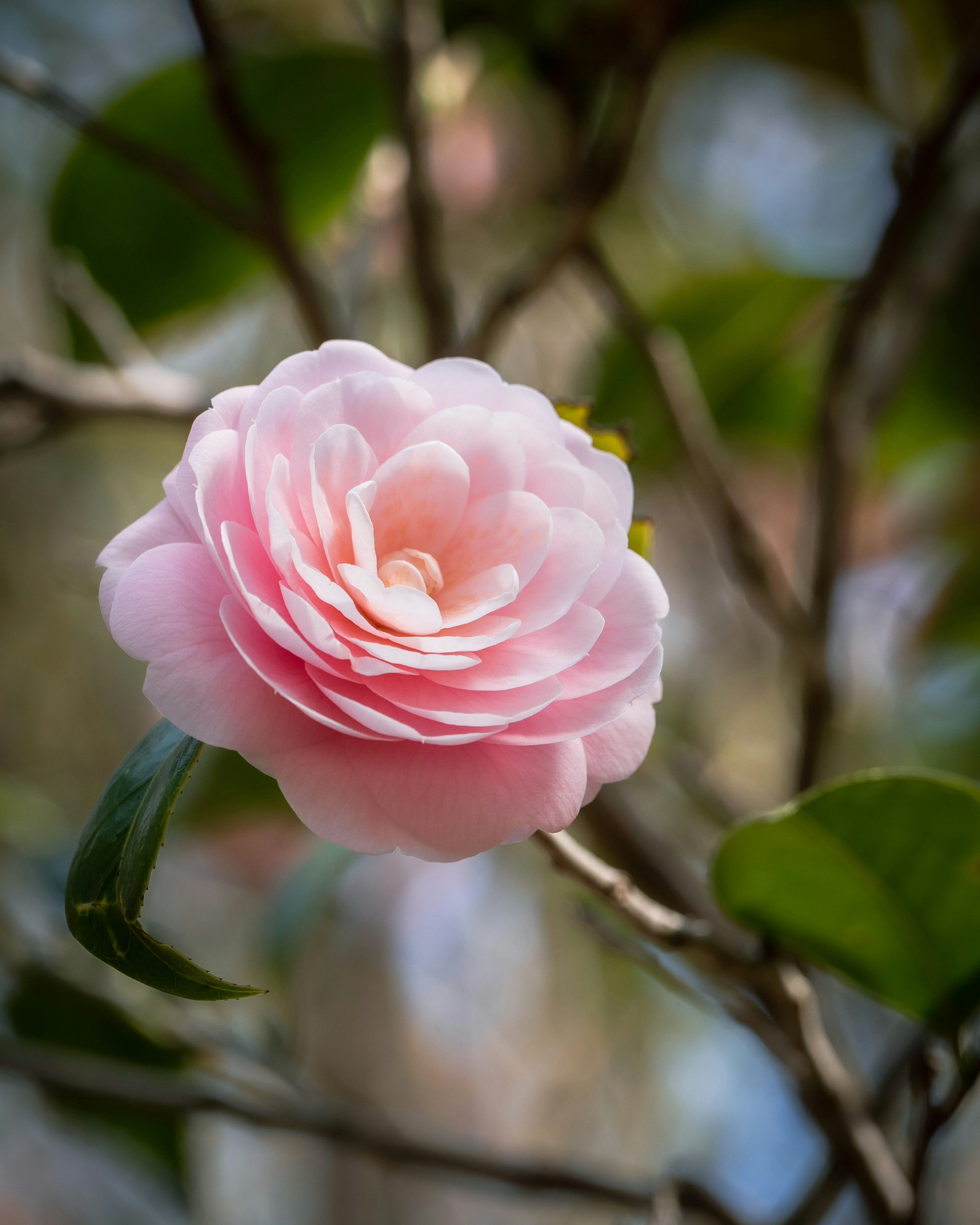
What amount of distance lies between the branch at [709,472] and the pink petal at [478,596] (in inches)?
17.7

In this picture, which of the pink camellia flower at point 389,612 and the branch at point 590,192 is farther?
the branch at point 590,192

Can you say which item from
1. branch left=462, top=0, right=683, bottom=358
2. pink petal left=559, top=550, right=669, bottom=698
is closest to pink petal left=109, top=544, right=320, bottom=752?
pink petal left=559, top=550, right=669, bottom=698

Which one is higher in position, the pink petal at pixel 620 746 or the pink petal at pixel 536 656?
the pink petal at pixel 536 656

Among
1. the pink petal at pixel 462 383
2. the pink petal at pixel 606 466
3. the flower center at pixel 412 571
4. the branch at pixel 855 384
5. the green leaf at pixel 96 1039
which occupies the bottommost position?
the green leaf at pixel 96 1039

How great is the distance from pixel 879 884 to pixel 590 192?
542 millimetres

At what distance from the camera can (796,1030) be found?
1.79ft

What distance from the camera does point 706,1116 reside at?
2568mm

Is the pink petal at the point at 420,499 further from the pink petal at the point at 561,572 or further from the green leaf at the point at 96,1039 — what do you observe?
the green leaf at the point at 96,1039

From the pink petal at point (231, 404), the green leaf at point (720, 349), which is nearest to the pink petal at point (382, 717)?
the pink petal at point (231, 404)

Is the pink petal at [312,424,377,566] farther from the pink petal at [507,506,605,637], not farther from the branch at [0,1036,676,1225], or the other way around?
the branch at [0,1036,676,1225]

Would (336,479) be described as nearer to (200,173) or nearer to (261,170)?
(261,170)

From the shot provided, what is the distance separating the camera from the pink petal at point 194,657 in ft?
1.09

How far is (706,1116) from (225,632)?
2677 mm

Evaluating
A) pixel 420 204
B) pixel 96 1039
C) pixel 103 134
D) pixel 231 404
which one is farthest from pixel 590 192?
pixel 96 1039
